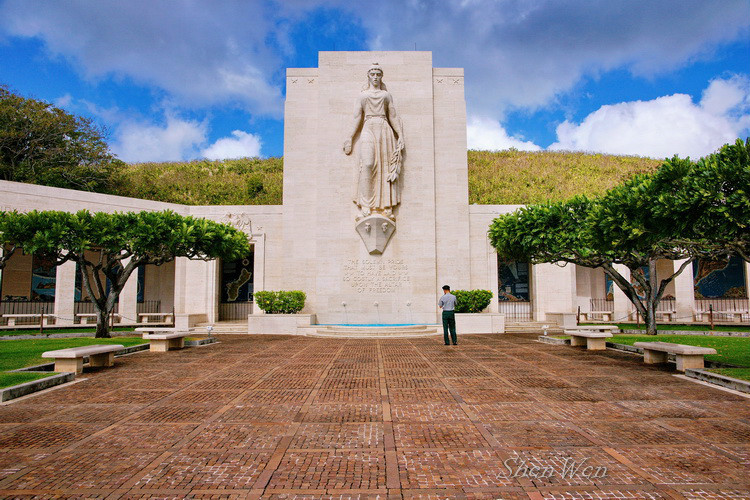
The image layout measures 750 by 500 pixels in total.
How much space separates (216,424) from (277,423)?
0.71 meters

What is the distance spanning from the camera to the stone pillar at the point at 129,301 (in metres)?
23.9

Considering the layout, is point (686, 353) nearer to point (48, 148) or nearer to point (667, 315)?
point (667, 315)

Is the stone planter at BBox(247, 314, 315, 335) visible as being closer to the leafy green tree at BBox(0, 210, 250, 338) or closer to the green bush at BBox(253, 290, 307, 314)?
the green bush at BBox(253, 290, 307, 314)

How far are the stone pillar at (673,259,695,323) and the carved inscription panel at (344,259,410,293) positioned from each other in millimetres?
15319

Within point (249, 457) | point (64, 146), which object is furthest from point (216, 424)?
point (64, 146)

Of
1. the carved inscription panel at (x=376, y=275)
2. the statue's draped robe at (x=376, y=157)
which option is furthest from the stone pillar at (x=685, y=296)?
the statue's draped robe at (x=376, y=157)

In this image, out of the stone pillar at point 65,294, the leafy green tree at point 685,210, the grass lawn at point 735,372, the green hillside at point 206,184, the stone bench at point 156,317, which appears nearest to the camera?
the grass lawn at point 735,372

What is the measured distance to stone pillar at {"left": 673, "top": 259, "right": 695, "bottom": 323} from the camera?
25.2m

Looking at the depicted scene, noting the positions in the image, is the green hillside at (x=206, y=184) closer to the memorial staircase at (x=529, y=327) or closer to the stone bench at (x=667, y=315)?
the memorial staircase at (x=529, y=327)

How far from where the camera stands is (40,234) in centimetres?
1502

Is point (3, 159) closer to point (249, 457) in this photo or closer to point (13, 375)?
point (13, 375)
